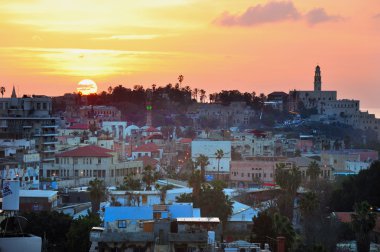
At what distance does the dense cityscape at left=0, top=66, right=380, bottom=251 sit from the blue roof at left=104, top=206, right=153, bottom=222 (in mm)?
81

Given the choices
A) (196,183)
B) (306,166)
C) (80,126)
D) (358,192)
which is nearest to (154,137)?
(80,126)

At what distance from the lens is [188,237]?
33.6 meters

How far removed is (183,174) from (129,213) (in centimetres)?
5359

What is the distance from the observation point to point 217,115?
18162 centimetres

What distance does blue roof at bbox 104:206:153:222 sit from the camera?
39984 millimetres

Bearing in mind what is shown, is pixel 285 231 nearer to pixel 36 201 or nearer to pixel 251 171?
pixel 36 201

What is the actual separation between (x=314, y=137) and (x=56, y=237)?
344 feet

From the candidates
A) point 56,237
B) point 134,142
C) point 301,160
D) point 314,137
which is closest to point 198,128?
point 314,137

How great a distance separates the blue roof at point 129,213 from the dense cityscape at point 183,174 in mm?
81

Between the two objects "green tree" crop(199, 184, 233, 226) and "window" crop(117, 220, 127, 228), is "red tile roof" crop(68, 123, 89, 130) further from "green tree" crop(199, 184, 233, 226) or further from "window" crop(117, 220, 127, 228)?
"window" crop(117, 220, 127, 228)

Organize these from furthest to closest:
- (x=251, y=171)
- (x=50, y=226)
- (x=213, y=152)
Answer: (x=213, y=152) → (x=251, y=171) → (x=50, y=226)

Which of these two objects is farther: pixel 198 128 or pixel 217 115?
pixel 217 115

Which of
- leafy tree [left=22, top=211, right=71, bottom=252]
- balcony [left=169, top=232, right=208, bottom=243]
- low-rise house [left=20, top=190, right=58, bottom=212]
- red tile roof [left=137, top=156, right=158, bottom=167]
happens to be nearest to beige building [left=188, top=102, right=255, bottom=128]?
red tile roof [left=137, top=156, right=158, bottom=167]

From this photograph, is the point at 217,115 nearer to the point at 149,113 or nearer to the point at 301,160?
the point at 149,113
